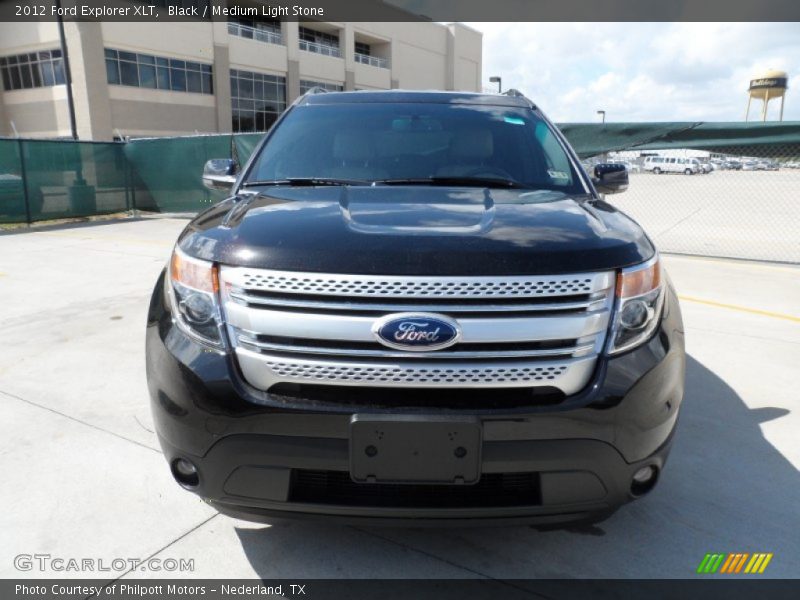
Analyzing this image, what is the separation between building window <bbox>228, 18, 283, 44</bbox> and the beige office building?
0.22 ft

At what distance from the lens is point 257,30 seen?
1571 inches

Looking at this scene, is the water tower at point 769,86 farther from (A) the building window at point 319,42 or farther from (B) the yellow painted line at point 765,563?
(B) the yellow painted line at point 765,563

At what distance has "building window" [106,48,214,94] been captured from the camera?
3244 centimetres

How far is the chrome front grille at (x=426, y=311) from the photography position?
6.01 ft

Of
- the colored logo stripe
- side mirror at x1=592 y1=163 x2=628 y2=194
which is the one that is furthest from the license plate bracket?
side mirror at x1=592 y1=163 x2=628 y2=194

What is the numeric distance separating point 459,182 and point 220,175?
1.63 metres

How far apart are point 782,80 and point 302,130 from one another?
107021 mm

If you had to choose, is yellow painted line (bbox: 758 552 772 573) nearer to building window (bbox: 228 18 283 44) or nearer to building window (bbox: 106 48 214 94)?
building window (bbox: 106 48 214 94)

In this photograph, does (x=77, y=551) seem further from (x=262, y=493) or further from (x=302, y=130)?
(x=302, y=130)

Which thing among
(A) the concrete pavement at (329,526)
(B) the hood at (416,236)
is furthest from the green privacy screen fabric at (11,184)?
(B) the hood at (416,236)

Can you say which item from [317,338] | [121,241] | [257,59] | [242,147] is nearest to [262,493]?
[317,338]

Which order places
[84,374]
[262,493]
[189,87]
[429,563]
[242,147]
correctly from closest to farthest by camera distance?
[262,493] < [429,563] < [84,374] < [242,147] < [189,87]

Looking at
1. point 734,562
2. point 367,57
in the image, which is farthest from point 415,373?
point 367,57

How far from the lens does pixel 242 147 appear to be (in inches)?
509
